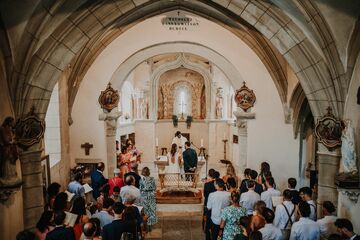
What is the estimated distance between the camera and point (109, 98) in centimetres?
969

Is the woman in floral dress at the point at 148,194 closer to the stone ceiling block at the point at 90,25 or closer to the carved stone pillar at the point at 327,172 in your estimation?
the stone ceiling block at the point at 90,25

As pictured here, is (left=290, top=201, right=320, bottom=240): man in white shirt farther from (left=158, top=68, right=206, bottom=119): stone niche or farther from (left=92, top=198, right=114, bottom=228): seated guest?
(left=158, top=68, right=206, bottom=119): stone niche

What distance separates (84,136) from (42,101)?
4225 millimetres

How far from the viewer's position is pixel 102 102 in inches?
380

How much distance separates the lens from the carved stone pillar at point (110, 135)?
976cm

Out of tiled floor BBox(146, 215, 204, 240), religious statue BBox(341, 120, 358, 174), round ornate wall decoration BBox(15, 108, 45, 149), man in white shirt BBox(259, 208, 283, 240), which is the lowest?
tiled floor BBox(146, 215, 204, 240)

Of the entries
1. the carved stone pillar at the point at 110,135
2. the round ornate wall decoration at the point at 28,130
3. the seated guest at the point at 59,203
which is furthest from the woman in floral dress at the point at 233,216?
the carved stone pillar at the point at 110,135

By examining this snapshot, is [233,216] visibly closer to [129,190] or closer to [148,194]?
[129,190]

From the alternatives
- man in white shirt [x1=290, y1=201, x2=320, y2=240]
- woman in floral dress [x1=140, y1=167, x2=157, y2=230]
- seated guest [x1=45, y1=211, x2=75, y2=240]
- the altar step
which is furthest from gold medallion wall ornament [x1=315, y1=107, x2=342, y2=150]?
the altar step

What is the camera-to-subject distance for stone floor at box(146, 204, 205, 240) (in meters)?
7.56

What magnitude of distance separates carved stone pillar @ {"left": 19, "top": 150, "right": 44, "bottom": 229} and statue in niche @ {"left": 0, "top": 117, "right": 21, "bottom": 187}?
0.49 metres

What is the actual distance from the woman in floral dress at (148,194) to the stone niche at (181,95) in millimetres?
9536

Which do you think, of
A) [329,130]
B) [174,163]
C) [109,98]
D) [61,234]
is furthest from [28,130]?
[174,163]

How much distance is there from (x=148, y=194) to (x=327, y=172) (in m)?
3.40
